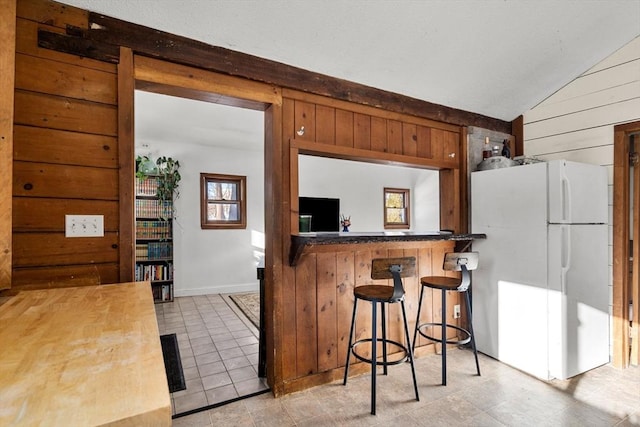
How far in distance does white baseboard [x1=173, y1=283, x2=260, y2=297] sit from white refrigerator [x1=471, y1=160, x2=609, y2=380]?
381 centimetres

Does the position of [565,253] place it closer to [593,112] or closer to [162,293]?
[593,112]

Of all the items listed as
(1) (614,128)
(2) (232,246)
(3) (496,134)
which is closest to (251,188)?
(2) (232,246)

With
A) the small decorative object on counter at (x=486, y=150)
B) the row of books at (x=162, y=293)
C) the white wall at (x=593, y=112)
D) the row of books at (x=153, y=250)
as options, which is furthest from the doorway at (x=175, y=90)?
the row of books at (x=153, y=250)

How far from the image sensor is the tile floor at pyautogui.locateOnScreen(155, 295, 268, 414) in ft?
7.45

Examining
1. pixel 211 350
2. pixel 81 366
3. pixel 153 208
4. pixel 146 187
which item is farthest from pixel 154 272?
pixel 81 366

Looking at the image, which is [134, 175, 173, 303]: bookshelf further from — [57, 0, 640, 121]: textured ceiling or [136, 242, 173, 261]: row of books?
[57, 0, 640, 121]: textured ceiling

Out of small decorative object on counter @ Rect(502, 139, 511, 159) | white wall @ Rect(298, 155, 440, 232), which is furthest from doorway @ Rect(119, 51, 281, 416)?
white wall @ Rect(298, 155, 440, 232)

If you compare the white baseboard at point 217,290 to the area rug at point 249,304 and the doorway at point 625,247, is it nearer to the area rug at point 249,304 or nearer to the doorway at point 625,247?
the area rug at point 249,304

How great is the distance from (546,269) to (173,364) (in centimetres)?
316

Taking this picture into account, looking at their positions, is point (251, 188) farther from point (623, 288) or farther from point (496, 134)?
point (623, 288)

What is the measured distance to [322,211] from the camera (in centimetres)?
580

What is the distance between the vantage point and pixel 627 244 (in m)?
2.69

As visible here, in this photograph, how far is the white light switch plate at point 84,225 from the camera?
165 cm

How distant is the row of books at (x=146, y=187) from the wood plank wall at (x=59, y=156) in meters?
3.29
